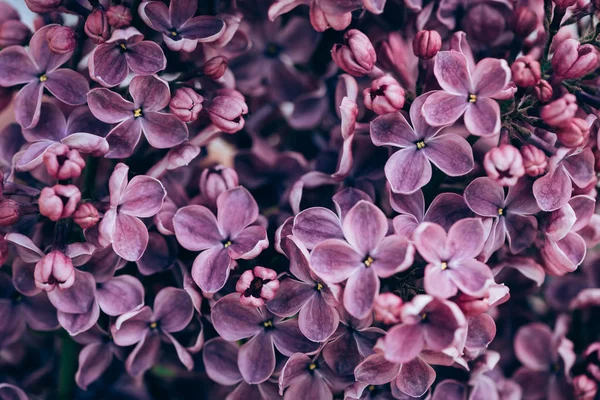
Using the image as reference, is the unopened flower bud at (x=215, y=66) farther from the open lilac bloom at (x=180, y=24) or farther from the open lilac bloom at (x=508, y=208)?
the open lilac bloom at (x=508, y=208)

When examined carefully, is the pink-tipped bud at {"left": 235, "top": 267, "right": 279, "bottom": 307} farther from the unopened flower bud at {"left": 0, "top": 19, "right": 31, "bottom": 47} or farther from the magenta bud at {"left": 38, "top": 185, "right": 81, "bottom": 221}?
the unopened flower bud at {"left": 0, "top": 19, "right": 31, "bottom": 47}

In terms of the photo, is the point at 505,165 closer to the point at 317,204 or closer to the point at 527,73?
the point at 527,73

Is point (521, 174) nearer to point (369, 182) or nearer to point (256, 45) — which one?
point (369, 182)

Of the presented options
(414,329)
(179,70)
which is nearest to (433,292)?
(414,329)

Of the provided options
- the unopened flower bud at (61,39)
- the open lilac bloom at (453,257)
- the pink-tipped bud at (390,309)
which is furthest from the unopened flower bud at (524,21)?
the unopened flower bud at (61,39)

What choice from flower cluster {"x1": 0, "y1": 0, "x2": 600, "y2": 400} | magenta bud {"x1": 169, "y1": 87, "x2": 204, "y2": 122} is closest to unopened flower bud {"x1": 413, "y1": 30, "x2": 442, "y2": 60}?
flower cluster {"x1": 0, "y1": 0, "x2": 600, "y2": 400}

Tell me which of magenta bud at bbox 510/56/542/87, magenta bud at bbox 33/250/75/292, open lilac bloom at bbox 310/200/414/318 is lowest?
magenta bud at bbox 33/250/75/292
